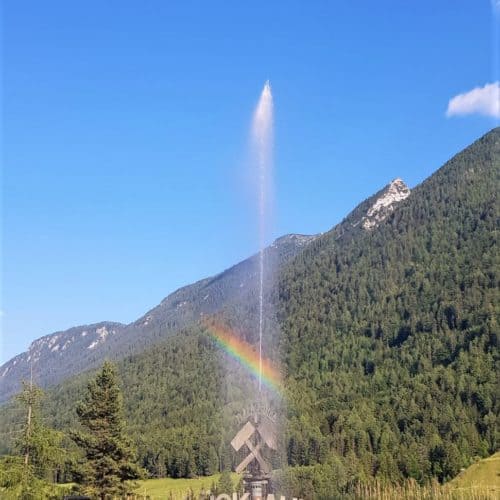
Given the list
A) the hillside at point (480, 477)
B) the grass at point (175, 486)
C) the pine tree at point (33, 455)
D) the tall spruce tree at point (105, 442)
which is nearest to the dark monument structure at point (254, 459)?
the pine tree at point (33, 455)

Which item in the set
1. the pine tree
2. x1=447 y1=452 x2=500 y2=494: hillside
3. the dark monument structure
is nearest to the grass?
x1=447 y1=452 x2=500 y2=494: hillside

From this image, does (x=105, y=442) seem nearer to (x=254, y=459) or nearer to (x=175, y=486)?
(x=254, y=459)

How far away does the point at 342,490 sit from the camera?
105438mm

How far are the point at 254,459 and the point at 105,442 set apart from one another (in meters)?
16.5

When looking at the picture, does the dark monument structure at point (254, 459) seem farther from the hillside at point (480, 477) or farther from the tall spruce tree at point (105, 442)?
the hillside at point (480, 477)

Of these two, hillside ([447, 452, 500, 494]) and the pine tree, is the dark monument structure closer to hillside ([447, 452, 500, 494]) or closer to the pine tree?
the pine tree

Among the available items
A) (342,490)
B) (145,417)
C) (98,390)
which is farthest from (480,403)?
(98,390)

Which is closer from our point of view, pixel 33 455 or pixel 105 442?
pixel 33 455

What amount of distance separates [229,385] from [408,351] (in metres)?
124

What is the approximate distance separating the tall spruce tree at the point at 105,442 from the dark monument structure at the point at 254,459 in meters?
15.0

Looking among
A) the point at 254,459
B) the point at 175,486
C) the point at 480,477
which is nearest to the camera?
the point at 254,459

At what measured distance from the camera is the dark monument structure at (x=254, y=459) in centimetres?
2722

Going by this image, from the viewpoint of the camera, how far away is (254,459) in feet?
91.8

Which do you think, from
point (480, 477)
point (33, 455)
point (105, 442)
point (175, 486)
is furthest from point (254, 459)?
point (175, 486)
